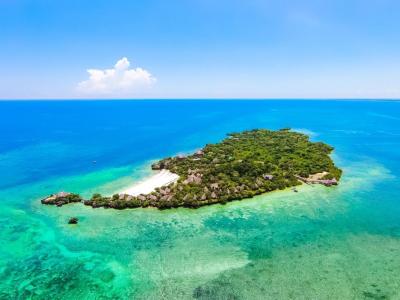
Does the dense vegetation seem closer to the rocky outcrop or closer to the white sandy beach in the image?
the white sandy beach

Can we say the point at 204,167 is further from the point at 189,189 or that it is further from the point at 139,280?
the point at 139,280

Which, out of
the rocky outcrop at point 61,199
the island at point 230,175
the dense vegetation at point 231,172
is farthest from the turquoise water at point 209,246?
the dense vegetation at point 231,172

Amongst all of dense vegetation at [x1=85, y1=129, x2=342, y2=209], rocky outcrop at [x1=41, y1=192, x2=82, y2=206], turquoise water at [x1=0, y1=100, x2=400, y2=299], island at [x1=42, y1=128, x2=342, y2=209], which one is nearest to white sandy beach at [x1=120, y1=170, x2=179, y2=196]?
island at [x1=42, y1=128, x2=342, y2=209]

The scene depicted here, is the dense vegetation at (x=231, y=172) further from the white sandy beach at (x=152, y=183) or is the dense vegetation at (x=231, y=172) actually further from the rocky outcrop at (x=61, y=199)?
the rocky outcrop at (x=61, y=199)

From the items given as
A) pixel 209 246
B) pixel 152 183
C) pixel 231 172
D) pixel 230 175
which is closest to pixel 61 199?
pixel 152 183

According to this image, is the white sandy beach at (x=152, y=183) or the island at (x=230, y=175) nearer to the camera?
the island at (x=230, y=175)
